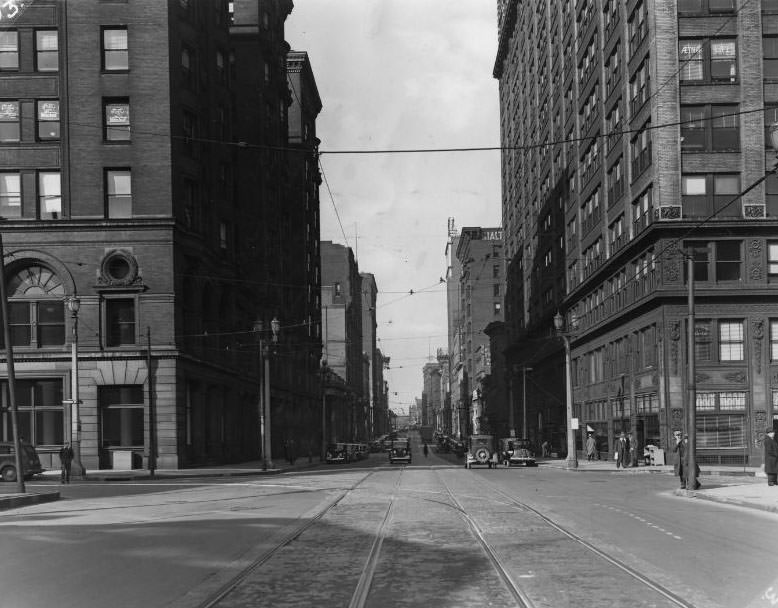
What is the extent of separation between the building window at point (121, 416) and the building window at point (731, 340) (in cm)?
3062

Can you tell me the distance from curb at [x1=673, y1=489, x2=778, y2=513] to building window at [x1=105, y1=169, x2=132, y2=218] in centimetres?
3271

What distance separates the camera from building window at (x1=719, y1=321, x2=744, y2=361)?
48688 millimetres

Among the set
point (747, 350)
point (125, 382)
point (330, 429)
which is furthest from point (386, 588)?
point (330, 429)

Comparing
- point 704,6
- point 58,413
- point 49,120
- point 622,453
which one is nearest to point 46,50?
point 49,120

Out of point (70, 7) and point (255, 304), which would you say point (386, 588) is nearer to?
point (70, 7)

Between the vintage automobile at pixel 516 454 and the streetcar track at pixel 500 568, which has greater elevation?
the streetcar track at pixel 500 568

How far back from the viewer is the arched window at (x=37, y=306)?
4828 centimetres

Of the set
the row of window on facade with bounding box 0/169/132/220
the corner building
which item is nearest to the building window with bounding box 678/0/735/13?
the corner building

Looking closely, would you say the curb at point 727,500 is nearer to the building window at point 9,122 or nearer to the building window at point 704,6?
the building window at point 704,6

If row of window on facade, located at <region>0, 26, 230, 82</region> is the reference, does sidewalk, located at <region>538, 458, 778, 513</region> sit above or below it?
below

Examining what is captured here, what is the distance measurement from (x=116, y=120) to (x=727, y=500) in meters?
37.4

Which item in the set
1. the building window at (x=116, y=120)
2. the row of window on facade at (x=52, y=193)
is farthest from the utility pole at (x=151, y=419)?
the building window at (x=116, y=120)

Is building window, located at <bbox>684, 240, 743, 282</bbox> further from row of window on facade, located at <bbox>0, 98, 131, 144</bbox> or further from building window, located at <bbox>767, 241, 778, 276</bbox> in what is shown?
row of window on facade, located at <bbox>0, 98, 131, 144</bbox>

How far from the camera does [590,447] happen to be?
62.5 m
